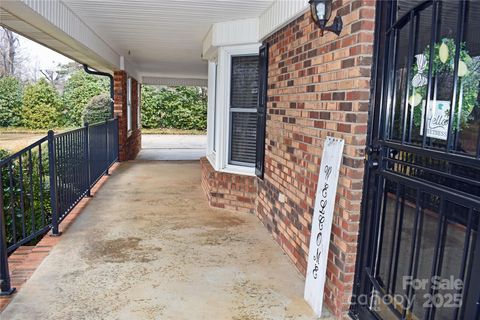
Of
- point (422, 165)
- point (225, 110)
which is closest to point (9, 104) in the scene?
point (225, 110)

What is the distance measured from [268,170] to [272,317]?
6.52 feet

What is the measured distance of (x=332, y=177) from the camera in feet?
8.18

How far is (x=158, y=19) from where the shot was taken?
4.86 metres

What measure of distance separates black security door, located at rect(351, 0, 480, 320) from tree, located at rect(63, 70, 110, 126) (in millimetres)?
19924

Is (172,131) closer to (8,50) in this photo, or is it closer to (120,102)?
(120,102)

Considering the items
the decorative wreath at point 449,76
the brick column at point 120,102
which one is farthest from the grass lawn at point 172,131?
the decorative wreath at point 449,76

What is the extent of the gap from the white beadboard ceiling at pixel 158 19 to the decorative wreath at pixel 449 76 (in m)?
2.25

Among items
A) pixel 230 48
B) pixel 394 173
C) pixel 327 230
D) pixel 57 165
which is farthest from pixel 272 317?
pixel 230 48

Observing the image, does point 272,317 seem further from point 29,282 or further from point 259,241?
point 29,282

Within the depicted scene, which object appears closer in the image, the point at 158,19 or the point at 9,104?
the point at 158,19

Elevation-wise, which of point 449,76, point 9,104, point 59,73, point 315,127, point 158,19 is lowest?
point 9,104

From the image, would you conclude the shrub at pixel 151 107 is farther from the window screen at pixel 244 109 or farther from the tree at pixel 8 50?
the window screen at pixel 244 109

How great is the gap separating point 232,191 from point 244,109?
103cm

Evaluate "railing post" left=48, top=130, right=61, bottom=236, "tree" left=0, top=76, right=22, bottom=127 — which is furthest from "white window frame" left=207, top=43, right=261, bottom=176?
"tree" left=0, top=76, right=22, bottom=127
